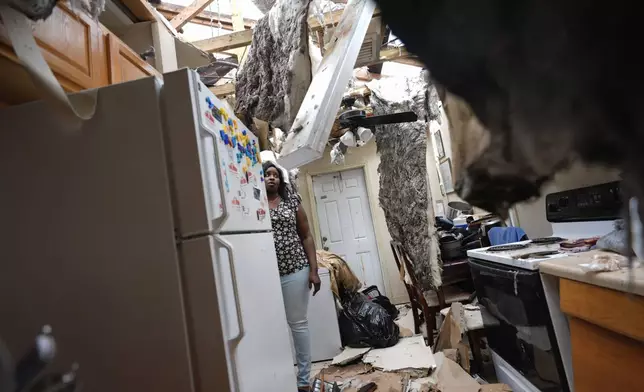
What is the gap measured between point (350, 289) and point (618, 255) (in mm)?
2364

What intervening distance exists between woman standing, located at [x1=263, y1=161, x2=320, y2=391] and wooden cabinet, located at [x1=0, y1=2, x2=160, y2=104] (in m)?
0.97

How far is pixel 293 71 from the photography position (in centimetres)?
175

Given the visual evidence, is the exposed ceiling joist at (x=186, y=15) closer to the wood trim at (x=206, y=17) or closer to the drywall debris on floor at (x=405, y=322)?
the wood trim at (x=206, y=17)

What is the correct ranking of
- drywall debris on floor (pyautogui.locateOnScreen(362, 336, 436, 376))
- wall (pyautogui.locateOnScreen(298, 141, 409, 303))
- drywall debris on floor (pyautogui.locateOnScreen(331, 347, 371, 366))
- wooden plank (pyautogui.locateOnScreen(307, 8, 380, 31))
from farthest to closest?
wall (pyautogui.locateOnScreen(298, 141, 409, 303)) < drywall debris on floor (pyautogui.locateOnScreen(331, 347, 371, 366)) < drywall debris on floor (pyautogui.locateOnScreen(362, 336, 436, 376)) < wooden plank (pyautogui.locateOnScreen(307, 8, 380, 31))

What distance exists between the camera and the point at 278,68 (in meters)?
1.88

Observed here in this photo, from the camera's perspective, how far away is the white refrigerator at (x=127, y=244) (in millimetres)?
1056

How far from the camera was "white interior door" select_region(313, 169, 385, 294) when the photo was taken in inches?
190

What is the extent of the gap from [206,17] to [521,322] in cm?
309

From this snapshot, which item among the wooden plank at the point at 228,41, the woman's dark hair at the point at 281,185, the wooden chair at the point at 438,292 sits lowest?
the wooden chair at the point at 438,292

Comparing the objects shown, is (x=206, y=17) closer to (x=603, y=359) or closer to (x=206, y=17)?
(x=206, y=17)

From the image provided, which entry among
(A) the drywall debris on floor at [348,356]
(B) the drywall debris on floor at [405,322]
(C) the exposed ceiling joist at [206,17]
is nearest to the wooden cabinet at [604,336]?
(A) the drywall debris on floor at [348,356]

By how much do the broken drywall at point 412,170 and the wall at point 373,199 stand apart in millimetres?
1792

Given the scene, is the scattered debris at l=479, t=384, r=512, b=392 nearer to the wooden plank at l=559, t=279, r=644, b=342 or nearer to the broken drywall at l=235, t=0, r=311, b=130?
the wooden plank at l=559, t=279, r=644, b=342

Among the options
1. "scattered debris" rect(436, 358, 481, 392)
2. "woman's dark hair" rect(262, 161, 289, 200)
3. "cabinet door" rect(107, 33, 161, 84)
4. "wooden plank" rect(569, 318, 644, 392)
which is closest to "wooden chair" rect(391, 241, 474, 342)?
"scattered debris" rect(436, 358, 481, 392)
